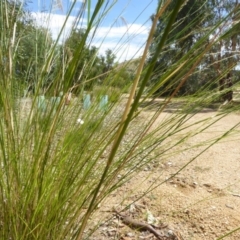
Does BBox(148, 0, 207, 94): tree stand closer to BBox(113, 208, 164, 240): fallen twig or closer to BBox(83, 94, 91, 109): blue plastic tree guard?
BBox(83, 94, 91, 109): blue plastic tree guard

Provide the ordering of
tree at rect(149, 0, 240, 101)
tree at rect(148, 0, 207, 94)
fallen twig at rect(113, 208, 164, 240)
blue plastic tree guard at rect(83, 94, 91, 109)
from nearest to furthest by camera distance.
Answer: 1. tree at rect(149, 0, 240, 101)
2. tree at rect(148, 0, 207, 94)
3. blue plastic tree guard at rect(83, 94, 91, 109)
4. fallen twig at rect(113, 208, 164, 240)

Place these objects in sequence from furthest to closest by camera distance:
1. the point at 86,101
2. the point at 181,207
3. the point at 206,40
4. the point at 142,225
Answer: the point at 181,207 < the point at 142,225 < the point at 86,101 < the point at 206,40

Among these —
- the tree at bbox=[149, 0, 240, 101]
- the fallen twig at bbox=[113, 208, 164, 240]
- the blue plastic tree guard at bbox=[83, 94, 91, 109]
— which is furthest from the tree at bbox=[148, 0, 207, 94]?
the fallen twig at bbox=[113, 208, 164, 240]

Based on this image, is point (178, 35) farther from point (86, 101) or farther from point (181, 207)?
point (181, 207)

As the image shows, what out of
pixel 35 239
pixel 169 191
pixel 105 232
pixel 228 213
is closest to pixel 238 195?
pixel 228 213

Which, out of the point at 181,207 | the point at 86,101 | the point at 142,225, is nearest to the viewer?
the point at 86,101

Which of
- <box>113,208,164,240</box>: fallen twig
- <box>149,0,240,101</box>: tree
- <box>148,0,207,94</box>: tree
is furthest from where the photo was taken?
<box>113,208,164,240</box>: fallen twig

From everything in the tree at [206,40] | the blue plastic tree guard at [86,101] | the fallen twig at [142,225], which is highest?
the tree at [206,40]

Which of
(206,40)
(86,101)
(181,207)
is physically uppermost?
(206,40)

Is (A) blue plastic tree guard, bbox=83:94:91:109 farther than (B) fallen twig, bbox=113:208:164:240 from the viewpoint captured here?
No

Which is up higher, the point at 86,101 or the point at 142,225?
the point at 86,101

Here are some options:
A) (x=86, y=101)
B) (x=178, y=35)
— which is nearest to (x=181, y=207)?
(x=86, y=101)

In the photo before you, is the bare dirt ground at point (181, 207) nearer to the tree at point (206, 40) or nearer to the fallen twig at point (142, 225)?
the fallen twig at point (142, 225)

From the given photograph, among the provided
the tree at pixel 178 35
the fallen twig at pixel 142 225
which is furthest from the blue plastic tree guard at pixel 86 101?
the fallen twig at pixel 142 225
